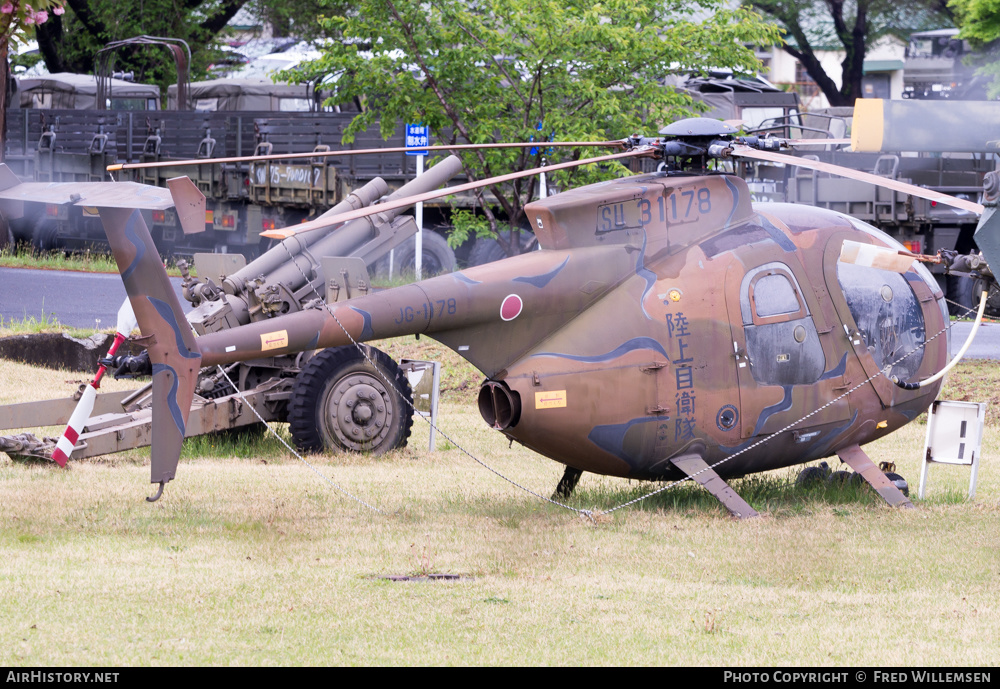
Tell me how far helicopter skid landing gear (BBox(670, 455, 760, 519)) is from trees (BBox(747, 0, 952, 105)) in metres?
31.6

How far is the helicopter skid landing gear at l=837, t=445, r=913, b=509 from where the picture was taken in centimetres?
946

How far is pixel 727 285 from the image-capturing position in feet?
30.1

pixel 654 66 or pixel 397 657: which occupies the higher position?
pixel 654 66

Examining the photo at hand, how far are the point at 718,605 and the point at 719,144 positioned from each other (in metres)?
3.67

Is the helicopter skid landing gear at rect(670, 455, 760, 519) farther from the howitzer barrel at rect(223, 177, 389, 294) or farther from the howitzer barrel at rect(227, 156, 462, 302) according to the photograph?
the howitzer barrel at rect(223, 177, 389, 294)

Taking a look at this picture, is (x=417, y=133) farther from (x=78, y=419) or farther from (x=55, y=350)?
(x=78, y=419)

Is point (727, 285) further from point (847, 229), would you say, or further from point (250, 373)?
point (250, 373)

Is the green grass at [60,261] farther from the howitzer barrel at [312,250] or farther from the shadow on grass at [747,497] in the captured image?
the shadow on grass at [747,497]

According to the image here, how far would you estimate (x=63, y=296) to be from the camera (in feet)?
68.8

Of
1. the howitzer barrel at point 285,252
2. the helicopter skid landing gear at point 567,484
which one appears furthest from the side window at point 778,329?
the howitzer barrel at point 285,252

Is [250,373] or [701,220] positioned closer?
[701,220]

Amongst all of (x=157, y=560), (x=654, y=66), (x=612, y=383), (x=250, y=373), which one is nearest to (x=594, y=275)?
(x=612, y=383)

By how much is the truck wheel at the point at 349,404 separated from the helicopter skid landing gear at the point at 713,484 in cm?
320

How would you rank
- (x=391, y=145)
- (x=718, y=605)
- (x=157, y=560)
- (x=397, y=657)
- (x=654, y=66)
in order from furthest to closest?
(x=391, y=145), (x=654, y=66), (x=157, y=560), (x=718, y=605), (x=397, y=657)
